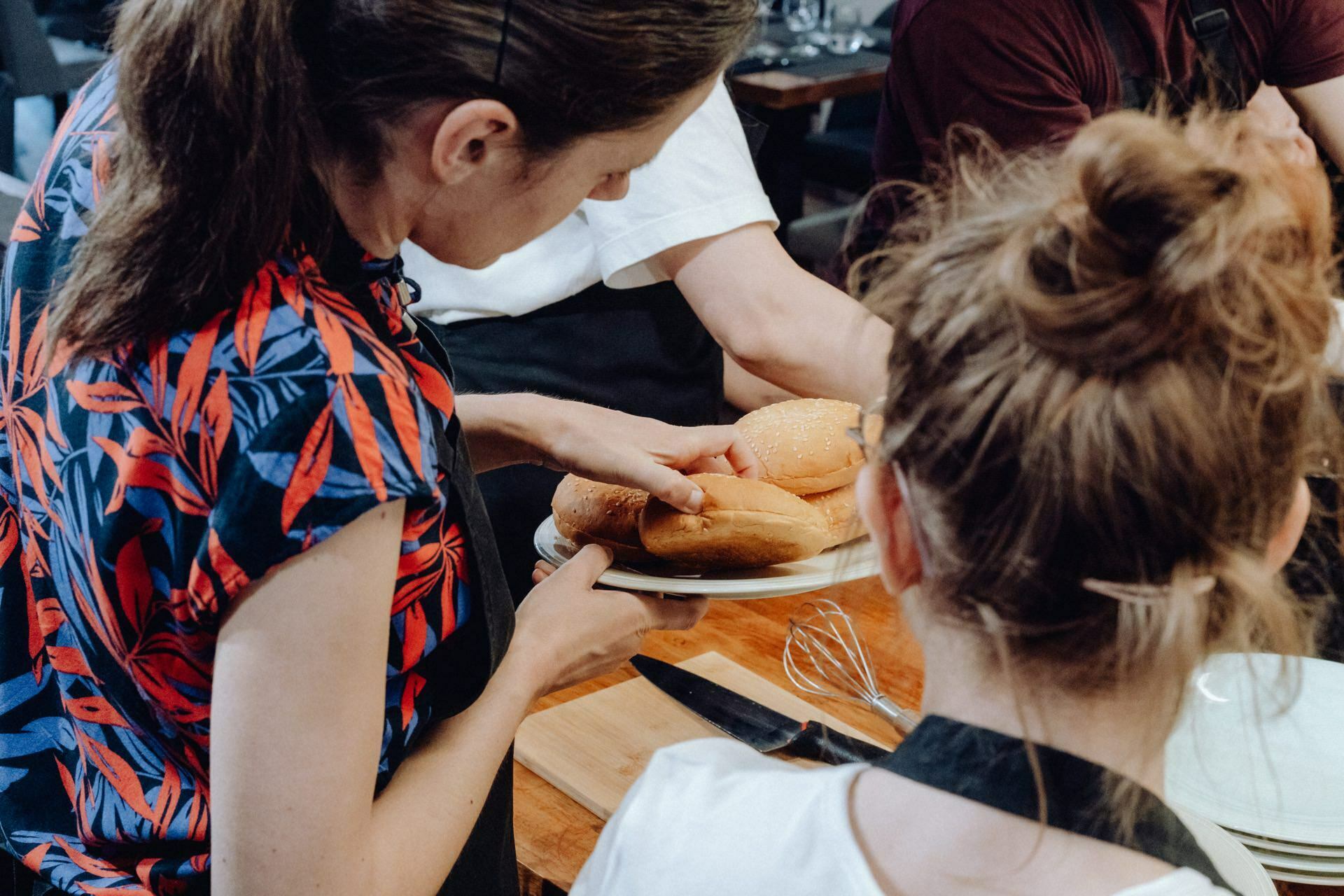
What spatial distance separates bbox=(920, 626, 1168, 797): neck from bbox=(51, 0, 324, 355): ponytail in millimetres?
476

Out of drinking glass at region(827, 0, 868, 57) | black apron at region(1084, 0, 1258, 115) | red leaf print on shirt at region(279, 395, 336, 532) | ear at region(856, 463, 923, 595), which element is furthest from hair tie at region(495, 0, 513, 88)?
drinking glass at region(827, 0, 868, 57)

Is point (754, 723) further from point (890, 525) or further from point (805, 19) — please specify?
point (805, 19)

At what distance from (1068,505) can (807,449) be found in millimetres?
763

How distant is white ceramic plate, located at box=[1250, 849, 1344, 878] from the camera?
91cm

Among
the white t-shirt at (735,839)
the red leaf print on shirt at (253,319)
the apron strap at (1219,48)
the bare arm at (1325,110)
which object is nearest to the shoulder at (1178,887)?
the white t-shirt at (735,839)

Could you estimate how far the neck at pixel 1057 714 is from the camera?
67 cm

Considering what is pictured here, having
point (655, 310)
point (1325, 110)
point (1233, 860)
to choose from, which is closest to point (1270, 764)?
point (1233, 860)

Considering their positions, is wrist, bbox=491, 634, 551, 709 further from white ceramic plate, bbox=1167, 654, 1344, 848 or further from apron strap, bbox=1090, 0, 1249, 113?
apron strap, bbox=1090, 0, 1249, 113

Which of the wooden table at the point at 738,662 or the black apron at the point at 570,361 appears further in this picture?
the black apron at the point at 570,361

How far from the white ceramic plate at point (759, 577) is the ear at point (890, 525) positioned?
1.39 ft

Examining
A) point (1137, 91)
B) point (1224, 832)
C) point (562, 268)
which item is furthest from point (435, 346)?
point (1137, 91)

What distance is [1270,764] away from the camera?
84cm

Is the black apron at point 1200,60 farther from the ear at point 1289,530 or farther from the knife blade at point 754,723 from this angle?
the ear at point 1289,530

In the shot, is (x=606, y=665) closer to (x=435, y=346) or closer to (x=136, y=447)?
(x=435, y=346)
